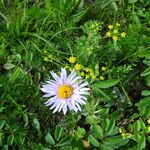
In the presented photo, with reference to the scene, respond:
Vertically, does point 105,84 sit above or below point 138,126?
above

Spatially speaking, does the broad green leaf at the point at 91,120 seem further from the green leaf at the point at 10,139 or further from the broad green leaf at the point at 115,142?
the green leaf at the point at 10,139

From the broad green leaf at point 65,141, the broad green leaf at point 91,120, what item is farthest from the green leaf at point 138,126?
the broad green leaf at point 65,141

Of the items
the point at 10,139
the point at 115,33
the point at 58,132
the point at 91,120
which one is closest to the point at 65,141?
the point at 58,132

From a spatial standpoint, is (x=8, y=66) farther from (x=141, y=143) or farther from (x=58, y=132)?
(x=141, y=143)

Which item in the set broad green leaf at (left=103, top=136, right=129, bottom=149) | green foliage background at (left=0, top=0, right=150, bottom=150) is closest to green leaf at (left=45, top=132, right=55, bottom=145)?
green foliage background at (left=0, top=0, right=150, bottom=150)

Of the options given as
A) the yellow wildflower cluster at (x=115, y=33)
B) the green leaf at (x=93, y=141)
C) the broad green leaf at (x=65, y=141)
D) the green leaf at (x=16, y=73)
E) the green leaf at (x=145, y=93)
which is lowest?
the green leaf at (x=93, y=141)

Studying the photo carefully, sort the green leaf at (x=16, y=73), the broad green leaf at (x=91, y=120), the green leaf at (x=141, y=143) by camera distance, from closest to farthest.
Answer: the green leaf at (x=141, y=143)
the broad green leaf at (x=91, y=120)
the green leaf at (x=16, y=73)

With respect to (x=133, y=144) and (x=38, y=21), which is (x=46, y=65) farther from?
(x=133, y=144)
